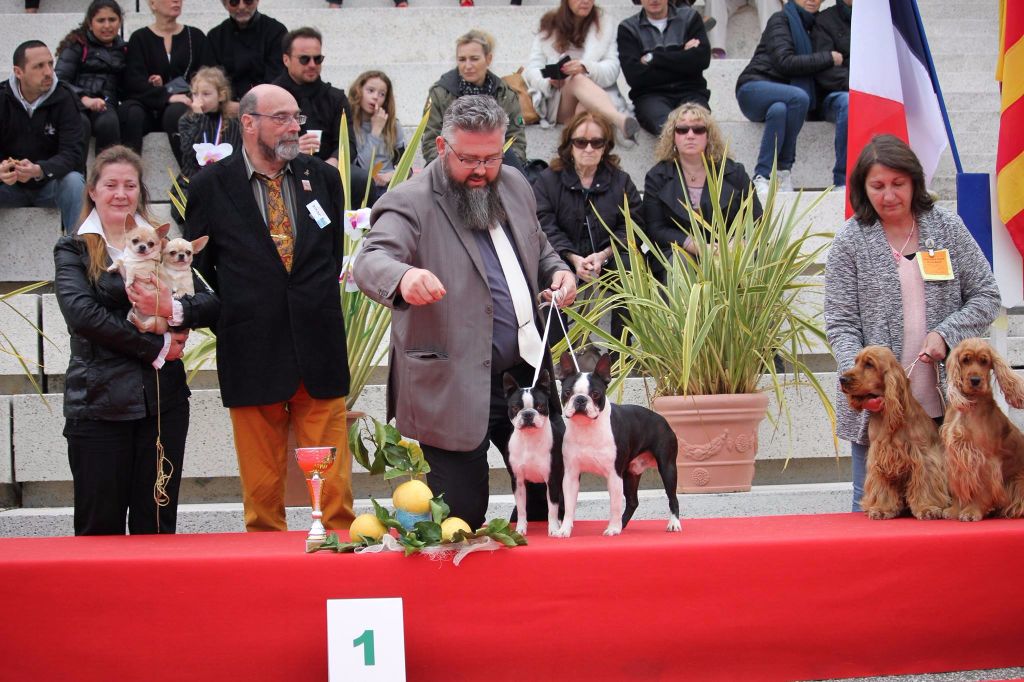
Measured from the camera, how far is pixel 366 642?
2676 mm

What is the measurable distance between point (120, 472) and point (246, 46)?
440 cm

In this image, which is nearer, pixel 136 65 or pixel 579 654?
pixel 579 654

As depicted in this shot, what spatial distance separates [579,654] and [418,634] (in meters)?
0.41

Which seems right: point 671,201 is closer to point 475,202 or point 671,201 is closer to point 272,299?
point 272,299

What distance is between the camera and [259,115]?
12.6 ft

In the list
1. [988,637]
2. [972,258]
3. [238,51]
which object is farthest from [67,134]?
[988,637]

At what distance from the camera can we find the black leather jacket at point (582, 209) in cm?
580

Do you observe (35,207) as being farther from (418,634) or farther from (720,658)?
(720,658)

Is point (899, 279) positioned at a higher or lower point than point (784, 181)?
lower

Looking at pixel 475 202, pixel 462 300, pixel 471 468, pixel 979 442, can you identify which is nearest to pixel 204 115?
pixel 475 202

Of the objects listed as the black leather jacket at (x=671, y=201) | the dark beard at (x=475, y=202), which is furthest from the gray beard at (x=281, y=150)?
the black leather jacket at (x=671, y=201)

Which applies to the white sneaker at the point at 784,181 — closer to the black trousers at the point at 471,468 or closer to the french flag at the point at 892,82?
the french flag at the point at 892,82

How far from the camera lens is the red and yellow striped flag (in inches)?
175

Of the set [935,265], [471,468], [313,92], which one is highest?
[313,92]
